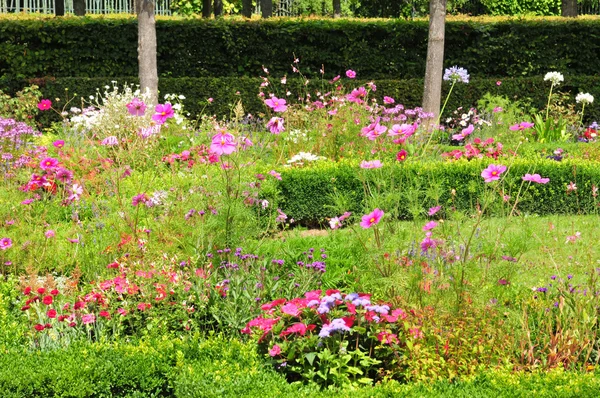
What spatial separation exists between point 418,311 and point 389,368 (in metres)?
0.33

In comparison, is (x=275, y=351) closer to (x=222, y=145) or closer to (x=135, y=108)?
(x=222, y=145)

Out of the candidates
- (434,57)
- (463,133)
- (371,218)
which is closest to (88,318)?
(371,218)

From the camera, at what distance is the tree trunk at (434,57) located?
A: 1156cm

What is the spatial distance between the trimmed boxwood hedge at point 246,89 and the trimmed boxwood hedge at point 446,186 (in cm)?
545

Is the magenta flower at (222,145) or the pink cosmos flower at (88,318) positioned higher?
the magenta flower at (222,145)

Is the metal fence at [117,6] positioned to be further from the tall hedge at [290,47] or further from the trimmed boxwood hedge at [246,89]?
the trimmed boxwood hedge at [246,89]

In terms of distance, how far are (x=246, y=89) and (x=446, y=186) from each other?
245 inches

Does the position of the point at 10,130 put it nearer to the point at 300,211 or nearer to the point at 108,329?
the point at 300,211

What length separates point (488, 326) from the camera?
13.4 feet

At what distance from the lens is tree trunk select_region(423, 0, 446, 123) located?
1156 cm

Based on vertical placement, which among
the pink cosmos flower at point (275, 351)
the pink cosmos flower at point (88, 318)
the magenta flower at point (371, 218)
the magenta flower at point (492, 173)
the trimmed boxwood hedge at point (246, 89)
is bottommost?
the pink cosmos flower at point (88, 318)

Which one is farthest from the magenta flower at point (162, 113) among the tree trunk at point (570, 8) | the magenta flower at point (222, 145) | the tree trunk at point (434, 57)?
the tree trunk at point (570, 8)

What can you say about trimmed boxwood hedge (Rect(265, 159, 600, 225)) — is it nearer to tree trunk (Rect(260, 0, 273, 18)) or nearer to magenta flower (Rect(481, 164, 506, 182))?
magenta flower (Rect(481, 164, 506, 182))

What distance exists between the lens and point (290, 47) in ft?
46.6
